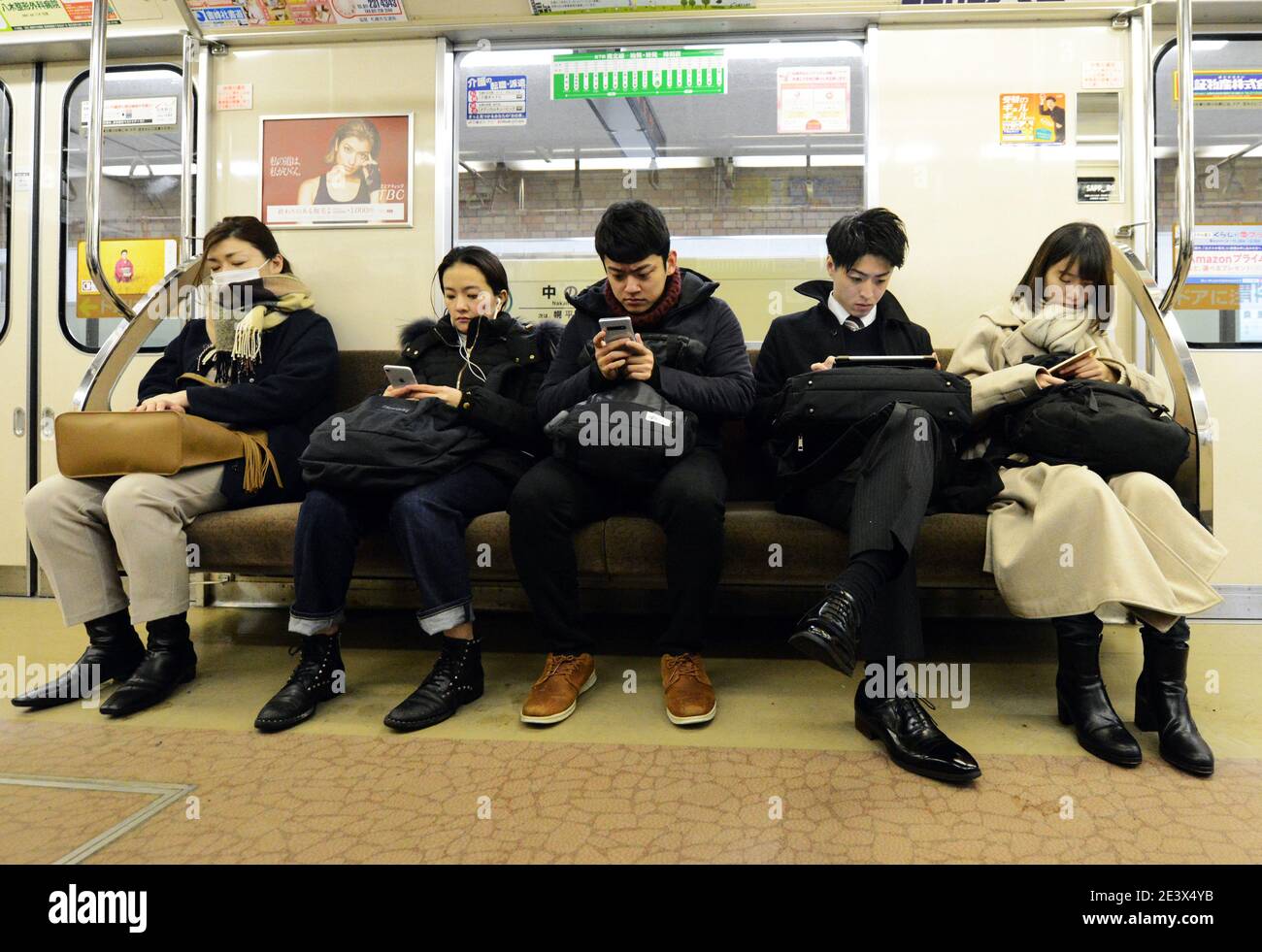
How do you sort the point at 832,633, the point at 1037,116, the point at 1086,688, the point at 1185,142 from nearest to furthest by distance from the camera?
the point at 832,633 < the point at 1086,688 < the point at 1185,142 < the point at 1037,116

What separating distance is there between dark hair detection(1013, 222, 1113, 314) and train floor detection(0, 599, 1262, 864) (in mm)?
1251

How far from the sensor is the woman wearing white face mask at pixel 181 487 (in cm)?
222

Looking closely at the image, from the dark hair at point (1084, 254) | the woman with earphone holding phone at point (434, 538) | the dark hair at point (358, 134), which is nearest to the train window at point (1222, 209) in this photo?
the dark hair at point (1084, 254)

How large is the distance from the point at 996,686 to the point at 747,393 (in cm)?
119

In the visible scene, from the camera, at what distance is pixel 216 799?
5.27ft

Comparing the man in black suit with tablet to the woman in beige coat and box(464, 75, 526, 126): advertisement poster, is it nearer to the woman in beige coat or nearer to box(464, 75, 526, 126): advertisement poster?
the woman in beige coat

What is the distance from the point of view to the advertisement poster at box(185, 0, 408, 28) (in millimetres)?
3123

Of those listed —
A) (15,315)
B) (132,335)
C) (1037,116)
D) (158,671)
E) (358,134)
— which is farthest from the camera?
(15,315)

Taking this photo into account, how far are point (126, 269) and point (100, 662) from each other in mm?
2118

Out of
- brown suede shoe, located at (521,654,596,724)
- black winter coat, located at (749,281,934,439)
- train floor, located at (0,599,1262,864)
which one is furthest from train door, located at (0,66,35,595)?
black winter coat, located at (749,281,934,439)

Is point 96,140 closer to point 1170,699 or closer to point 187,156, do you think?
point 187,156

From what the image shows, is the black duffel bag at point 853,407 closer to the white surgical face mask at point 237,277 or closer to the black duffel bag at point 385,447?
the black duffel bag at point 385,447

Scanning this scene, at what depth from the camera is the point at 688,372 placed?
2262mm

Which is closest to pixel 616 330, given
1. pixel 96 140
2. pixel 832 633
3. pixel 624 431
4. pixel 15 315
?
pixel 624 431
